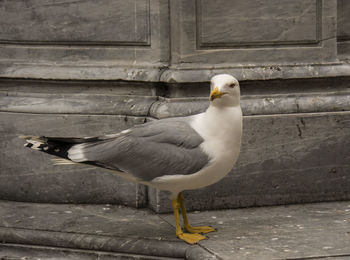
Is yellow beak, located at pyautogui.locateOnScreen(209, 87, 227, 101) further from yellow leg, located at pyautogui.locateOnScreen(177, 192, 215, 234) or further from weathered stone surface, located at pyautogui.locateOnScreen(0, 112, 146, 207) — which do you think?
weathered stone surface, located at pyautogui.locateOnScreen(0, 112, 146, 207)

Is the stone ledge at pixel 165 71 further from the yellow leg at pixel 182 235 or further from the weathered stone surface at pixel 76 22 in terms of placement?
the yellow leg at pixel 182 235

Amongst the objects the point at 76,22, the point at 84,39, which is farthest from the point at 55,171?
the point at 76,22

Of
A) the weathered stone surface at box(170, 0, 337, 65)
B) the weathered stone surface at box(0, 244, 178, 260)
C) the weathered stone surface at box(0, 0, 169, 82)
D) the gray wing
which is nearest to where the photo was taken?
the gray wing

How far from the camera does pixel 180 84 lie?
192 inches

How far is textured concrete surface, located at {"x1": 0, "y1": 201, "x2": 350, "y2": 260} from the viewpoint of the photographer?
13.3ft

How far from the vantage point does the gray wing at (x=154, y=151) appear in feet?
13.2

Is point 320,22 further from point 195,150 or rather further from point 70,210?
point 70,210

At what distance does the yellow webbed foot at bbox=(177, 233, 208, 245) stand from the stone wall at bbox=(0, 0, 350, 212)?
0.66 m

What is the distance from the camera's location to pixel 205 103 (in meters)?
4.91

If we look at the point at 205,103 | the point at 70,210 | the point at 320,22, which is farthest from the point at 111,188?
the point at 320,22

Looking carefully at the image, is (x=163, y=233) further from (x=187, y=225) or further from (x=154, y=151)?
(x=154, y=151)

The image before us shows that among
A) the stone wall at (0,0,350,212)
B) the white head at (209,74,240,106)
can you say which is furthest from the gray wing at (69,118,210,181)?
the stone wall at (0,0,350,212)

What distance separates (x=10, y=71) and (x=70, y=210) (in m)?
1.10

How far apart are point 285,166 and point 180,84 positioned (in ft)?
3.00
